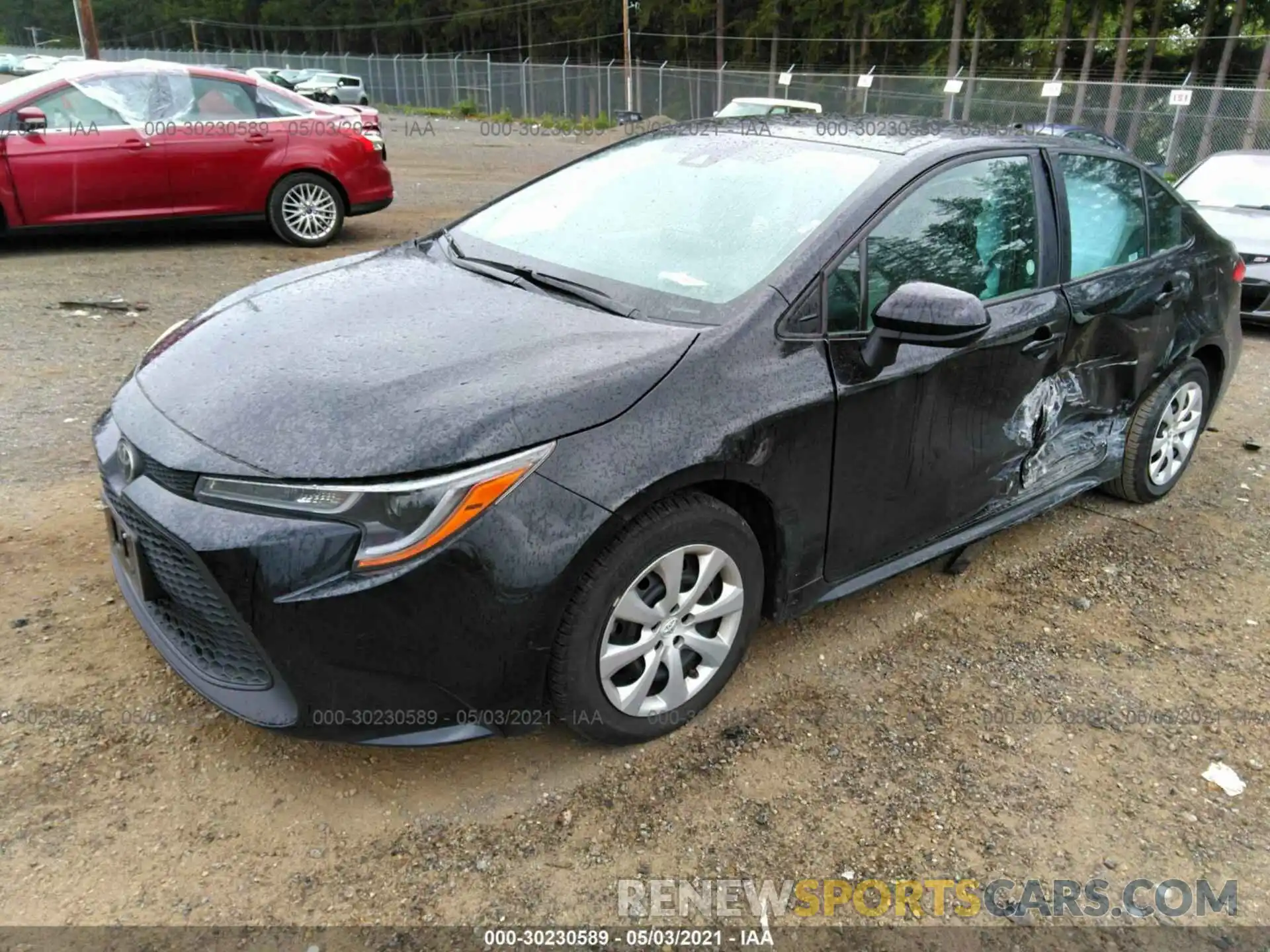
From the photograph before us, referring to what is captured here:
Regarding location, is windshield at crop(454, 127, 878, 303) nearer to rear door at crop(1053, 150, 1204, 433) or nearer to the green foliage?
rear door at crop(1053, 150, 1204, 433)

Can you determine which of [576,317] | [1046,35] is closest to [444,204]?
[576,317]

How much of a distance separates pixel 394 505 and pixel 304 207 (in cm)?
746

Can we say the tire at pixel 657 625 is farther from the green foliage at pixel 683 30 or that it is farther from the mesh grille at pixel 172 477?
the green foliage at pixel 683 30

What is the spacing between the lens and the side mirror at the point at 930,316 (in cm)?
251

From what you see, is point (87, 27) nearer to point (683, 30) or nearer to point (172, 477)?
point (172, 477)

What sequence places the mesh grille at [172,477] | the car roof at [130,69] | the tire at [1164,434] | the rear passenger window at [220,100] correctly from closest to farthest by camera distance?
the mesh grille at [172,477] → the tire at [1164,434] → the car roof at [130,69] → the rear passenger window at [220,100]

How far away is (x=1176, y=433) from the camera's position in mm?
4297

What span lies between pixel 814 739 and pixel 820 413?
3.11ft

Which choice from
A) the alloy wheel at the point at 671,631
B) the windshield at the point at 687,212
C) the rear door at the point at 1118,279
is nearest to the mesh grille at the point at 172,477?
the alloy wheel at the point at 671,631

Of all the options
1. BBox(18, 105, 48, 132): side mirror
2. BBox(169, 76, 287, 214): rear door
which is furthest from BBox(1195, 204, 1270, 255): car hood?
BBox(18, 105, 48, 132): side mirror

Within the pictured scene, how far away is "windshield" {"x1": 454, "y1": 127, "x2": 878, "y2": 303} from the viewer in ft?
9.10

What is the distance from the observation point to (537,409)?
2215mm

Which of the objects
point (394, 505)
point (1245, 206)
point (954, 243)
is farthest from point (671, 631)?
point (1245, 206)

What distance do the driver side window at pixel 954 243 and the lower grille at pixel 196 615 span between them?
176cm
